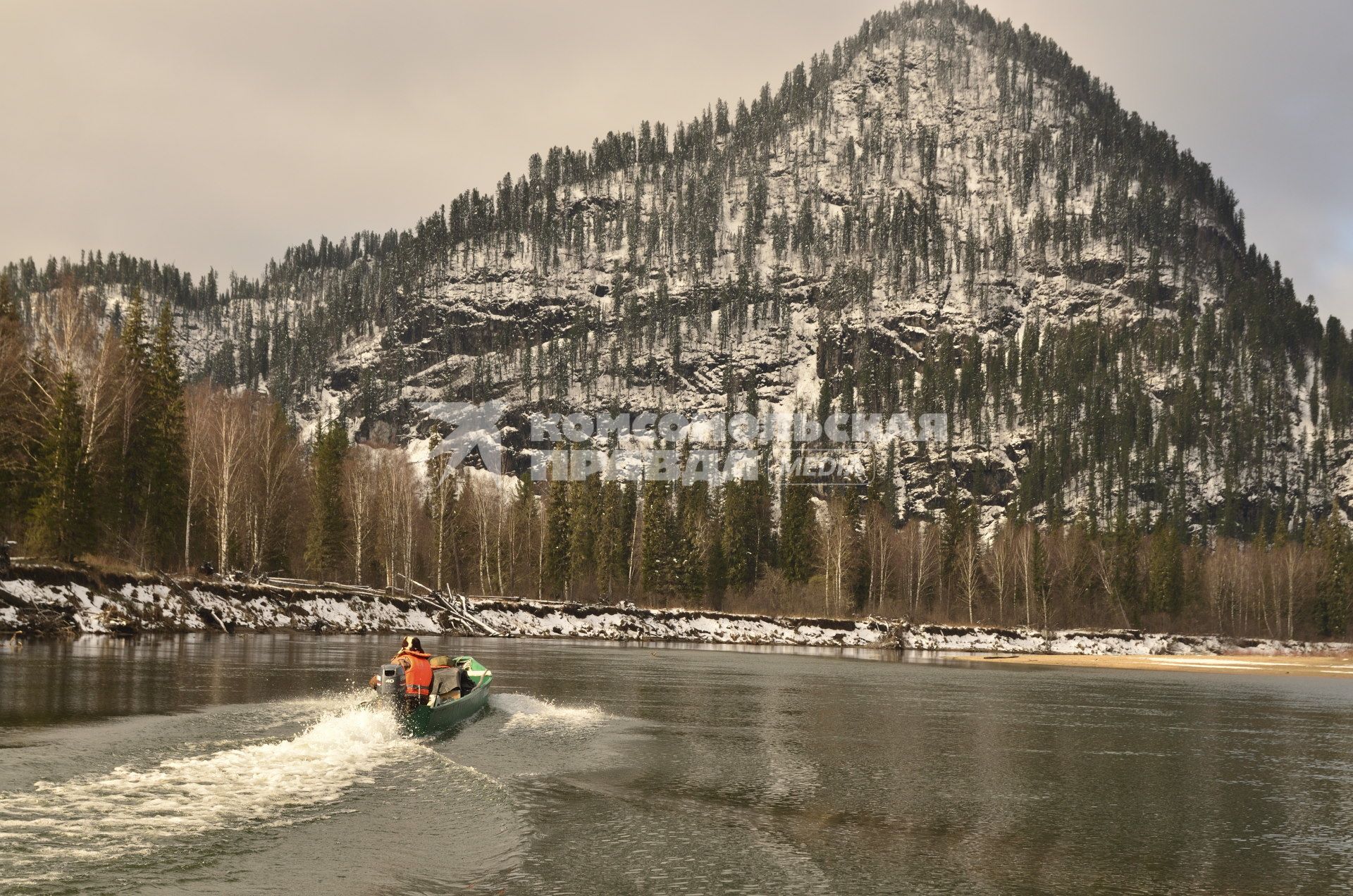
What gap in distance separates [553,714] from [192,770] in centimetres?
1297

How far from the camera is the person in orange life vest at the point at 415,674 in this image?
2564 cm

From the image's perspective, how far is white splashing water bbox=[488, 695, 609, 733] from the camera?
28.1 meters

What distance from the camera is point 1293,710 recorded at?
42.2m

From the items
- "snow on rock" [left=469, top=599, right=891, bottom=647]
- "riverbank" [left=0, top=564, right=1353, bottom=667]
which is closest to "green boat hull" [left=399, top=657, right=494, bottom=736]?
"riverbank" [left=0, top=564, right=1353, bottom=667]

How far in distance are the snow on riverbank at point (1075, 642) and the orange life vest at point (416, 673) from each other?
77.8 m

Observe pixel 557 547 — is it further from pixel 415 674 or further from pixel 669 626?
pixel 415 674

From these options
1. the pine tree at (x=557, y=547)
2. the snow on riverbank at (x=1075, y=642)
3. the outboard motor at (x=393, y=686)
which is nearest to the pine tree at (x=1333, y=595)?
the snow on riverbank at (x=1075, y=642)

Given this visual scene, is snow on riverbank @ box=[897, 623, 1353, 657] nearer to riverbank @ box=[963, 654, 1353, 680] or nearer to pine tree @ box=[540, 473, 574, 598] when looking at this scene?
riverbank @ box=[963, 654, 1353, 680]

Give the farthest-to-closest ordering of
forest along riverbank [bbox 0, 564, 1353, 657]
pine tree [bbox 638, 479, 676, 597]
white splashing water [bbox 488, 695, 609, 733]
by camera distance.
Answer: pine tree [bbox 638, 479, 676, 597] → forest along riverbank [bbox 0, 564, 1353, 657] → white splashing water [bbox 488, 695, 609, 733]

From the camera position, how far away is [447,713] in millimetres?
26656

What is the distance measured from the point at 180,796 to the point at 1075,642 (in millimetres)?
105355

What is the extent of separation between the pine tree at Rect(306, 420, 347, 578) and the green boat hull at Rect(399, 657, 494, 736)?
7134cm

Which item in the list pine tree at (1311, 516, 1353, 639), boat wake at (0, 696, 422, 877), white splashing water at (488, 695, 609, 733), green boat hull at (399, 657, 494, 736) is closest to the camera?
boat wake at (0, 696, 422, 877)

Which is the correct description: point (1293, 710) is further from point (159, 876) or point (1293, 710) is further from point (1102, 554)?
point (1102, 554)
